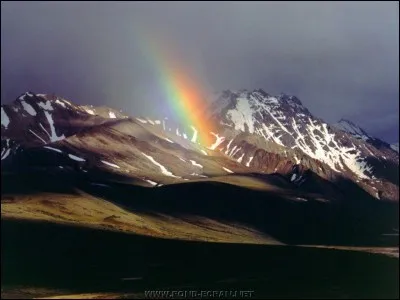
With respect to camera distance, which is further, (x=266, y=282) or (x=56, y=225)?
(x=56, y=225)

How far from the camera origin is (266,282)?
130 metres

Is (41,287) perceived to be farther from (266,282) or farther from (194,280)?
(266,282)

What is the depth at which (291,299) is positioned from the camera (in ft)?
366

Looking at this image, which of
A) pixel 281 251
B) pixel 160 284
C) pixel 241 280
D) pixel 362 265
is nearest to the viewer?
pixel 160 284

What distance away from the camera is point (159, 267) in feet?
469

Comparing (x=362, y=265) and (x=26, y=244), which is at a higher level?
(x=362, y=265)

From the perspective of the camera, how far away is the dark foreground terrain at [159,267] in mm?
122250

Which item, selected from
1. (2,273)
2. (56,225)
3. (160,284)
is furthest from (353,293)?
(56,225)

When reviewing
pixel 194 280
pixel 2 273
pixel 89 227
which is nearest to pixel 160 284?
pixel 194 280

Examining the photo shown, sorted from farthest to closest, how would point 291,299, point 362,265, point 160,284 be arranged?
point 362,265, point 160,284, point 291,299

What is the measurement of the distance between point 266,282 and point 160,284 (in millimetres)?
26357

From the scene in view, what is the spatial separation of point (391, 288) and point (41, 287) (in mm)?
94063

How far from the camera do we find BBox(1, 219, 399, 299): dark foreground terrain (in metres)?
122

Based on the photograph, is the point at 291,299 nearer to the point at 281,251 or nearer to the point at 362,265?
the point at 362,265
